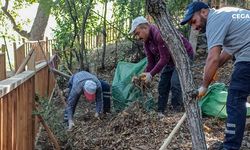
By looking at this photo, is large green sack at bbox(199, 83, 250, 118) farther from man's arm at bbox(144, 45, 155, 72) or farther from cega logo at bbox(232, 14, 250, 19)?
cega logo at bbox(232, 14, 250, 19)

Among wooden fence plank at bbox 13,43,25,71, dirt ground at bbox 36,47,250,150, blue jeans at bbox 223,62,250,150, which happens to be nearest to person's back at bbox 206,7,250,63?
blue jeans at bbox 223,62,250,150

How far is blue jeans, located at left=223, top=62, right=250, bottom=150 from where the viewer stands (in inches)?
141

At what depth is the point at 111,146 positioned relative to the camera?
4984mm

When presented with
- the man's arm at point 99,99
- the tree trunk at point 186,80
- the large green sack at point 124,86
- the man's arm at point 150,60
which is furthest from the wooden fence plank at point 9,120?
the large green sack at point 124,86

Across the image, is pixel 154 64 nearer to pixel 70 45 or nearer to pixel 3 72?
pixel 3 72

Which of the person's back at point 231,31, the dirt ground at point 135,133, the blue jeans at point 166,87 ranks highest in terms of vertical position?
the person's back at point 231,31

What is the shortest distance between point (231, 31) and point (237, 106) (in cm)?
66

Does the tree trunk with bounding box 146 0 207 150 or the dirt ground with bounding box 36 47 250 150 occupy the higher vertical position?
the tree trunk with bounding box 146 0 207 150

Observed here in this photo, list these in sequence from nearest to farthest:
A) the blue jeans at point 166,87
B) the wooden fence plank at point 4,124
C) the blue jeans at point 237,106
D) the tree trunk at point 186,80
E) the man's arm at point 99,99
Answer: the tree trunk at point 186,80 → the wooden fence plank at point 4,124 → the blue jeans at point 237,106 → the blue jeans at point 166,87 → the man's arm at point 99,99

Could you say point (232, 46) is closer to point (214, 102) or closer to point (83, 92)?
point (214, 102)

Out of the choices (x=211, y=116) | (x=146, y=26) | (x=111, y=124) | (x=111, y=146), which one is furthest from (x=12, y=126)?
(x=211, y=116)

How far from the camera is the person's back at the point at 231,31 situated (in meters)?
3.47

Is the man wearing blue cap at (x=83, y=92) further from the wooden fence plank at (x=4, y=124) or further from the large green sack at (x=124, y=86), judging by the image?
the wooden fence plank at (x=4, y=124)

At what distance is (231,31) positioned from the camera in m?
3.61
